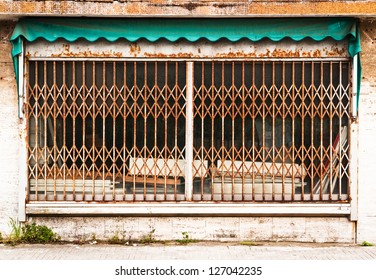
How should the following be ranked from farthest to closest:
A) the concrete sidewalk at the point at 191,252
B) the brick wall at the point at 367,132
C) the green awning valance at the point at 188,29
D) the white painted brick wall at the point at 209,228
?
the white painted brick wall at the point at 209,228 → the brick wall at the point at 367,132 → the green awning valance at the point at 188,29 → the concrete sidewalk at the point at 191,252

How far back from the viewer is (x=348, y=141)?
10.5 m

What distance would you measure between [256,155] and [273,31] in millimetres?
1797

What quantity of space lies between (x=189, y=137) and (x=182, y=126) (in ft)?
0.64

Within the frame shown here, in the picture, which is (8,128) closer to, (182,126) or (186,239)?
(182,126)

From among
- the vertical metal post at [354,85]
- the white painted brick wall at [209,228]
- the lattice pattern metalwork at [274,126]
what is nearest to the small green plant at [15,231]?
the white painted brick wall at [209,228]

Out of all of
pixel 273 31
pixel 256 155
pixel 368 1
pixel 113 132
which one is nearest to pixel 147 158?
pixel 113 132

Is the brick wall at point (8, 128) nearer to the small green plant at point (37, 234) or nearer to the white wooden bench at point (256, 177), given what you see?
the small green plant at point (37, 234)

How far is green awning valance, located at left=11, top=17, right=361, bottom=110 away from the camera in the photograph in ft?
33.8

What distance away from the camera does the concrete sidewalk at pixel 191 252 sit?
31.7 ft

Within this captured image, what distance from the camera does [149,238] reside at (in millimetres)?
10539

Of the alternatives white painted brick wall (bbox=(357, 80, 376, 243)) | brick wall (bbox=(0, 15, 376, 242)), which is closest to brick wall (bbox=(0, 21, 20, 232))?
brick wall (bbox=(0, 15, 376, 242))

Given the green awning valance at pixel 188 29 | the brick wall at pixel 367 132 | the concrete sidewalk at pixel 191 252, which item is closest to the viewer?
the concrete sidewalk at pixel 191 252

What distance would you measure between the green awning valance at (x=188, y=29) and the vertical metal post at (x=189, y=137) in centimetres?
56

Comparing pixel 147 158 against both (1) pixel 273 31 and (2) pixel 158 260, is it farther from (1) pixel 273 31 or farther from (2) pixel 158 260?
(1) pixel 273 31
